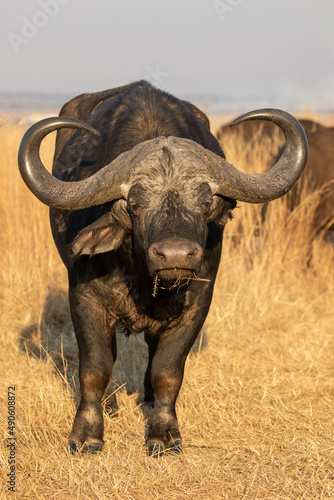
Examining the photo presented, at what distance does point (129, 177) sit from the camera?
346 centimetres

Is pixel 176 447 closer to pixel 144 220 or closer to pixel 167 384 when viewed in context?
pixel 167 384

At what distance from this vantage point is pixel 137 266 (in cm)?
382

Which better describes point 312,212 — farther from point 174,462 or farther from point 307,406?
point 174,462

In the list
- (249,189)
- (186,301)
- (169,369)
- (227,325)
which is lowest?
(227,325)

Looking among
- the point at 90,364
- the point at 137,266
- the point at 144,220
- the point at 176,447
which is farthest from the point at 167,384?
the point at 144,220

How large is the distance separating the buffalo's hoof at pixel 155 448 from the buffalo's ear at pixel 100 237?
110 centimetres

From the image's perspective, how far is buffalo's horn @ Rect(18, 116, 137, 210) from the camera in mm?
3395

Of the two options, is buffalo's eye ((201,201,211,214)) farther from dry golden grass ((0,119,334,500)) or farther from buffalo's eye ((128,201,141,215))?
dry golden grass ((0,119,334,500))

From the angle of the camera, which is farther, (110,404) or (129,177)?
(110,404)

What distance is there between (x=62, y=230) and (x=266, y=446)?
181 cm

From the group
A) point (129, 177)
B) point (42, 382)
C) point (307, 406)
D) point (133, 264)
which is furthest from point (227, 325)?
point (129, 177)

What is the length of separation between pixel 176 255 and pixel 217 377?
7.52 ft

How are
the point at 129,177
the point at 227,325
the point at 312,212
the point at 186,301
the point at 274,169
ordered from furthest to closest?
1. the point at 312,212
2. the point at 227,325
3. the point at 186,301
4. the point at 274,169
5. the point at 129,177

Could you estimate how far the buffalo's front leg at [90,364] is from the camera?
392cm
